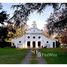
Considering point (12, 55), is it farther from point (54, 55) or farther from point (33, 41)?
point (54, 55)

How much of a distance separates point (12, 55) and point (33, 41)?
0.91 feet

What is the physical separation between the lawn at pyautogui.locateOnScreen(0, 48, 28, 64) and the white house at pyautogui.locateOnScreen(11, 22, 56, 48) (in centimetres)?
6

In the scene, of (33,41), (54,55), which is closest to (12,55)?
(33,41)

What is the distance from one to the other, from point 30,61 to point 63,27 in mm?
525

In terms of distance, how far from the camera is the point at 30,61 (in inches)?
130

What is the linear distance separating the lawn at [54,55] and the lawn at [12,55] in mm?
219

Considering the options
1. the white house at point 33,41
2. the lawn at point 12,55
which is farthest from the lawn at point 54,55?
the lawn at point 12,55

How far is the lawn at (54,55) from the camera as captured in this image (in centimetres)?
329

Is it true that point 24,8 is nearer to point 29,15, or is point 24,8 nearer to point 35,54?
point 29,15

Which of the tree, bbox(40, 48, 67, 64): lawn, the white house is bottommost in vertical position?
bbox(40, 48, 67, 64): lawn

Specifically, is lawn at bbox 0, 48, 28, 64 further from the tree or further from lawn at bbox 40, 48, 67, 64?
the tree

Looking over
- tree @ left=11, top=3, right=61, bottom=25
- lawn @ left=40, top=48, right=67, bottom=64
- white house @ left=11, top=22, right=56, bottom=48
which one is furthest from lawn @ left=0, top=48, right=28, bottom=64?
tree @ left=11, top=3, right=61, bottom=25

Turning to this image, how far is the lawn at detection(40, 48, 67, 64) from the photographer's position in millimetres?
3295

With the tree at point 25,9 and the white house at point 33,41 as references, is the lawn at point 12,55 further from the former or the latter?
the tree at point 25,9
